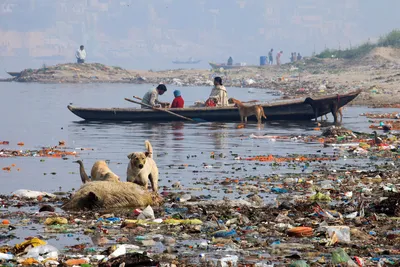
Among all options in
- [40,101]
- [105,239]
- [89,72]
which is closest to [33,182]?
[105,239]

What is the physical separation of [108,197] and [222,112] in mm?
17416

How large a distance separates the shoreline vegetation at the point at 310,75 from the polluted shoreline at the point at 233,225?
72.8 ft

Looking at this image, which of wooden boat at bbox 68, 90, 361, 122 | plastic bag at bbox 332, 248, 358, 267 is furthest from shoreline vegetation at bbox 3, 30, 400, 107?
plastic bag at bbox 332, 248, 358, 267

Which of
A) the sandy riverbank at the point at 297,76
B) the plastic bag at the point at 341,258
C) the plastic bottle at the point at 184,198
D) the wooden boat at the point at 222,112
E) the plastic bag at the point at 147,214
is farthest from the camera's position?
the sandy riverbank at the point at 297,76

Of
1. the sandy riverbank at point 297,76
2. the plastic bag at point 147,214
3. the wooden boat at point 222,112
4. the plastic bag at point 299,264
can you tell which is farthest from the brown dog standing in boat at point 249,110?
the plastic bag at point 299,264

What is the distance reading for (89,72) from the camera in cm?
8269

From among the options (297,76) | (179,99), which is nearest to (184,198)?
(179,99)

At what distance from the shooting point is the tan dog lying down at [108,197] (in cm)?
1086

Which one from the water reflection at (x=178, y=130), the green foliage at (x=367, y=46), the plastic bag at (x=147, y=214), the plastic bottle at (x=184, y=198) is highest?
the green foliage at (x=367, y=46)

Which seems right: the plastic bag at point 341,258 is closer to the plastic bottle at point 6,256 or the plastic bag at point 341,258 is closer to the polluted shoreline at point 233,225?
the polluted shoreline at point 233,225

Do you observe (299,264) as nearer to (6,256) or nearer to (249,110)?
(6,256)

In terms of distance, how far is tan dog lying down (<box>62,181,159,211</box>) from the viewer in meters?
10.9

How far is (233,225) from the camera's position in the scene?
31.6ft

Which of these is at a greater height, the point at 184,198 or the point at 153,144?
the point at 184,198
